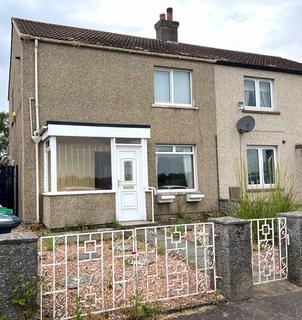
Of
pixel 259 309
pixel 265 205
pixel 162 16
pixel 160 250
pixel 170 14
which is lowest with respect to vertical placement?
pixel 259 309

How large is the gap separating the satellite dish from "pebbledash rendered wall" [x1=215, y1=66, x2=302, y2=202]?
25cm

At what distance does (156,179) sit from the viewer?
11328 millimetres

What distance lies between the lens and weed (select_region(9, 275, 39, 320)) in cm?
327

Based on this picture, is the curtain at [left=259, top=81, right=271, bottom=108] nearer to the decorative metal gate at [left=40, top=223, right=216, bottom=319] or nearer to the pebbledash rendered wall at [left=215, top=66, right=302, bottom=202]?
the pebbledash rendered wall at [left=215, top=66, right=302, bottom=202]

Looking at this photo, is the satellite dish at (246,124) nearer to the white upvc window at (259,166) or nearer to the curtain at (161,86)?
the white upvc window at (259,166)

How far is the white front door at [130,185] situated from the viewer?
10.2 meters

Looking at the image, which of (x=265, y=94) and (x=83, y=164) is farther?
(x=265, y=94)

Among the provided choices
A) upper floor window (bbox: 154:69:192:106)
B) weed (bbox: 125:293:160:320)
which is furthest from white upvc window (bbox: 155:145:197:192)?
weed (bbox: 125:293:160:320)

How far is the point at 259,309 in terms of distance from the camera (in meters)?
4.14

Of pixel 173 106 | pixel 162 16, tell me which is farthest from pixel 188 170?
pixel 162 16

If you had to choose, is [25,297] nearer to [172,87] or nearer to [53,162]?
[53,162]

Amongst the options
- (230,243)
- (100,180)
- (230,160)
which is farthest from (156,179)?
(230,243)

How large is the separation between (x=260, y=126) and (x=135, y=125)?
551cm

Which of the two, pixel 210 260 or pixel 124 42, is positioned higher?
pixel 124 42
